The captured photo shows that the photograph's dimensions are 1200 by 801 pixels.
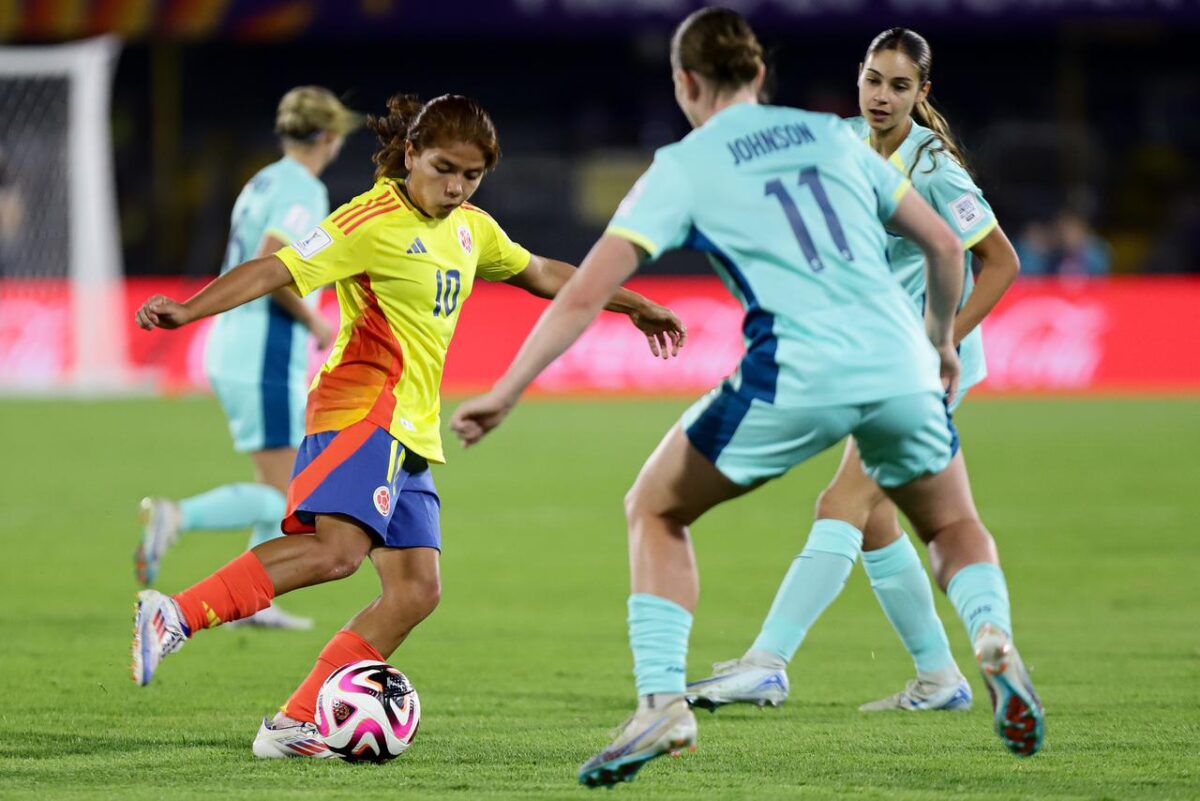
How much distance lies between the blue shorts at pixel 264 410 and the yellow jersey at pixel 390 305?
103 inches

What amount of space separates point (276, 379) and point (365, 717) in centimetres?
317

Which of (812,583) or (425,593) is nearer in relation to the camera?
(425,593)

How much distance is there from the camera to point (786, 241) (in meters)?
4.73

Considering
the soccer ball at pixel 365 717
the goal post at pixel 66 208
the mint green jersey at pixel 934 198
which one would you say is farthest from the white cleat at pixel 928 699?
the goal post at pixel 66 208

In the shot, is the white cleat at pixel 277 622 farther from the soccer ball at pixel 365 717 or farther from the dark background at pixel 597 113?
the dark background at pixel 597 113

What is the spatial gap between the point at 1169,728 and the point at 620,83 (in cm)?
2391

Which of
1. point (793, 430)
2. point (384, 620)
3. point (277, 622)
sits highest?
point (793, 430)

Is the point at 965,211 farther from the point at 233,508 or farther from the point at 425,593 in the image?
the point at 233,508

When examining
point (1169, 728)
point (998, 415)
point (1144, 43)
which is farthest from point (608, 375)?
point (1169, 728)

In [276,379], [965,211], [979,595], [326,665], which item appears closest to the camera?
[979,595]

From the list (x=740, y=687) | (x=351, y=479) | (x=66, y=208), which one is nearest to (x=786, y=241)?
(x=351, y=479)

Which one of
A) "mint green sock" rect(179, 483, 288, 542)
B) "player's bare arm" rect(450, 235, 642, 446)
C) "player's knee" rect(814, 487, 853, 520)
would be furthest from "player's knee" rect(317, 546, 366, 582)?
"mint green sock" rect(179, 483, 288, 542)

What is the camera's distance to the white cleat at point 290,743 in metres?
5.52

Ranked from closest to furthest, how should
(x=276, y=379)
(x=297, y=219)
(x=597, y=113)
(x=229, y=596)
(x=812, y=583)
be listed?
(x=229, y=596) → (x=812, y=583) → (x=297, y=219) → (x=276, y=379) → (x=597, y=113)
